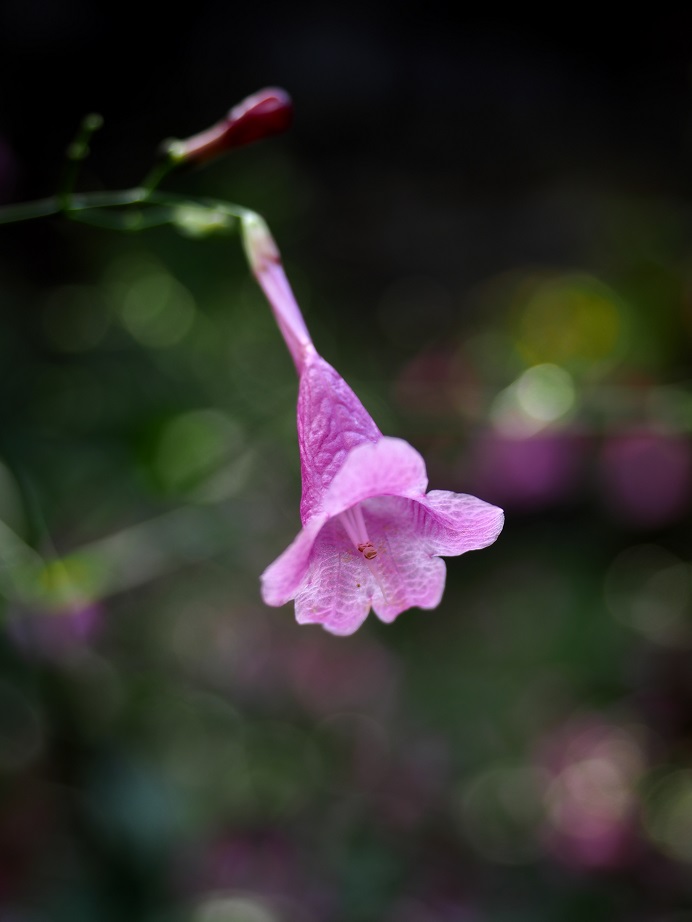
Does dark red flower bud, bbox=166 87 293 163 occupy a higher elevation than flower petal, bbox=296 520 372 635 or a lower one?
higher

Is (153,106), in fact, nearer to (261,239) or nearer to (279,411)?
(279,411)

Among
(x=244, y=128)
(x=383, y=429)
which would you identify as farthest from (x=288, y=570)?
(x=383, y=429)

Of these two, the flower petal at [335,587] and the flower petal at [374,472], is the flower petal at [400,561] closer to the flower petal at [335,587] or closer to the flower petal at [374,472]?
the flower petal at [335,587]

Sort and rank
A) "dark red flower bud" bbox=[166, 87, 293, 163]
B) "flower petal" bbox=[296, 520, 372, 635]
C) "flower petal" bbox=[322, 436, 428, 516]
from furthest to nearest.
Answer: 1. "dark red flower bud" bbox=[166, 87, 293, 163]
2. "flower petal" bbox=[296, 520, 372, 635]
3. "flower petal" bbox=[322, 436, 428, 516]

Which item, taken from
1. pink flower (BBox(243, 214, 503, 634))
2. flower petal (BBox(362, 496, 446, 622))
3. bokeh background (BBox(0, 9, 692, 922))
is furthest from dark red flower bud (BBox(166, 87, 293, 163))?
bokeh background (BBox(0, 9, 692, 922))

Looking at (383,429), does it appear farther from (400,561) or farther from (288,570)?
(288,570)

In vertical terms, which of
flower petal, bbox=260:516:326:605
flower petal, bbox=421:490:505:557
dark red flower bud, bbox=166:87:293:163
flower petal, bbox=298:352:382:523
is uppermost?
dark red flower bud, bbox=166:87:293:163

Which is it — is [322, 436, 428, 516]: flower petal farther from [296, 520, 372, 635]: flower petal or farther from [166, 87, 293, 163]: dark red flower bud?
[166, 87, 293, 163]: dark red flower bud

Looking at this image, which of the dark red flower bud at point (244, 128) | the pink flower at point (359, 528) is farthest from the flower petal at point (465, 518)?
the dark red flower bud at point (244, 128)
